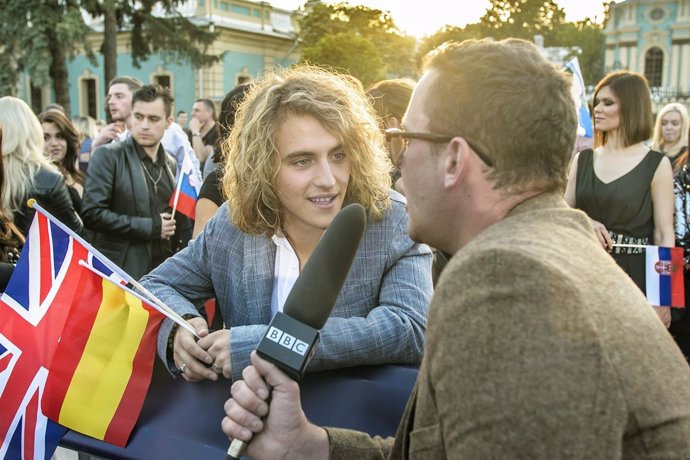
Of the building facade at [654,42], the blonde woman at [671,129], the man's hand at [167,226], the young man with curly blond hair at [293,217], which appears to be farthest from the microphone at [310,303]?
the building facade at [654,42]

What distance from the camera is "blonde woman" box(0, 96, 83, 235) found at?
4445 millimetres

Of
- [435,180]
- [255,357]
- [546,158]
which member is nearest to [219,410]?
[255,357]

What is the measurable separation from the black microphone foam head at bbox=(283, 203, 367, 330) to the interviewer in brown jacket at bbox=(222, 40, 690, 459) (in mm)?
125

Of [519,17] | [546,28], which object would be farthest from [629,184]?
[546,28]

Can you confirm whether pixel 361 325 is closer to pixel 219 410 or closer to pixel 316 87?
pixel 219 410

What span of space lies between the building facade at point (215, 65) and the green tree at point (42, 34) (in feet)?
49.1

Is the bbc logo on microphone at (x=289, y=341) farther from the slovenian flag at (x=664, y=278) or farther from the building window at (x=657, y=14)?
the building window at (x=657, y=14)

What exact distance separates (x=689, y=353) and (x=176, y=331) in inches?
160

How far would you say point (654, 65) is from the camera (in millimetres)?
64250

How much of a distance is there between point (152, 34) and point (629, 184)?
855 inches

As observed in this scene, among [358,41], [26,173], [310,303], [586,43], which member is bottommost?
[310,303]

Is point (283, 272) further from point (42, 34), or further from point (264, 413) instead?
point (42, 34)

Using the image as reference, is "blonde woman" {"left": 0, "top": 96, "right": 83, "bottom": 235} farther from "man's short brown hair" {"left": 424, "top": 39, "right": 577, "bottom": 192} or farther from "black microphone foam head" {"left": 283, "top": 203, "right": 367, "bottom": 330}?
"man's short brown hair" {"left": 424, "top": 39, "right": 577, "bottom": 192}

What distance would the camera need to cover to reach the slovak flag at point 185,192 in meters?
5.47
